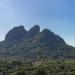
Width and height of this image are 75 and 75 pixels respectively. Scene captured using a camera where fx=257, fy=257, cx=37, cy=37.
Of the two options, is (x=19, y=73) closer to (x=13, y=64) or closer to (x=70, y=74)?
(x=70, y=74)

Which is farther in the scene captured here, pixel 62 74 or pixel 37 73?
pixel 62 74

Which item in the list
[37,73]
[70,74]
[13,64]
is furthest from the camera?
[13,64]

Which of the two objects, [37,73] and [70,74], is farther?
[70,74]

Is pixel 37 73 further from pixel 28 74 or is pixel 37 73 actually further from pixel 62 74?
pixel 62 74

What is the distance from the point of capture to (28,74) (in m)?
108

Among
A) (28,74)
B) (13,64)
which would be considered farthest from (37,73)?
(13,64)

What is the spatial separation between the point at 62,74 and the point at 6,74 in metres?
25.6

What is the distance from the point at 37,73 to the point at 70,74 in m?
18.9

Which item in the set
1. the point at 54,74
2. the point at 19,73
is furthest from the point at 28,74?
the point at 54,74

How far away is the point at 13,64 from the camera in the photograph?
535 ft

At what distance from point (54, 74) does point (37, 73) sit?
1543 centimetres

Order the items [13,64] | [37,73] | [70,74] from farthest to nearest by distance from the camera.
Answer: [13,64]
[70,74]
[37,73]

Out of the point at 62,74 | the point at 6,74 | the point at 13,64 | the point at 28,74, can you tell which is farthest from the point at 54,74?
the point at 13,64

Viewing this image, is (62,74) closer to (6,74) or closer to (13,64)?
(6,74)
